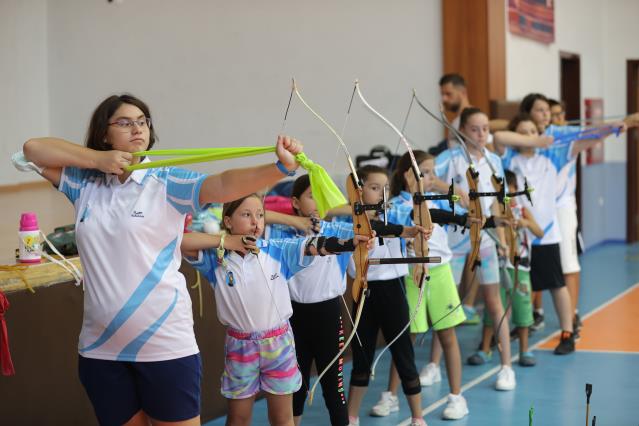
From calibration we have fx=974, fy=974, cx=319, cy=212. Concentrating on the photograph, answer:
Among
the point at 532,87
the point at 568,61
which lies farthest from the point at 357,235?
the point at 568,61

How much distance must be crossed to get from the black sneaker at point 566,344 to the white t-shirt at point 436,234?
134 centimetres

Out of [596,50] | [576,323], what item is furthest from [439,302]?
[596,50]

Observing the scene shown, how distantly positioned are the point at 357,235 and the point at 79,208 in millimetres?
730

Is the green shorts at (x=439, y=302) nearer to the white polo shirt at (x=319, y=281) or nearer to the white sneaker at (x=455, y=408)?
the white sneaker at (x=455, y=408)

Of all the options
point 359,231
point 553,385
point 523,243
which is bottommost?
point 553,385

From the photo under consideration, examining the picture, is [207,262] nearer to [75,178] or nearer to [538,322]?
[75,178]

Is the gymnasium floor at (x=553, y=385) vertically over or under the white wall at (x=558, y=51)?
under

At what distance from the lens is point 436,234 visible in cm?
409

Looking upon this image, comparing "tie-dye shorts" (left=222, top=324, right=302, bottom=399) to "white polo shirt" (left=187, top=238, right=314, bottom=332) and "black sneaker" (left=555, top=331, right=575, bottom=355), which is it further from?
"black sneaker" (left=555, top=331, right=575, bottom=355)

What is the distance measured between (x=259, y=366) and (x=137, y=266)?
94 centimetres

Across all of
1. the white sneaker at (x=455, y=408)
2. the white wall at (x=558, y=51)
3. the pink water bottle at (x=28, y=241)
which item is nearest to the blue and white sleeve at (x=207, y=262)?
the pink water bottle at (x=28, y=241)

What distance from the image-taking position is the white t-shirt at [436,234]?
12.7 ft

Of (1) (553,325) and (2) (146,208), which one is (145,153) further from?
(1) (553,325)

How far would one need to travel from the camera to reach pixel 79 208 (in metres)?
2.35
